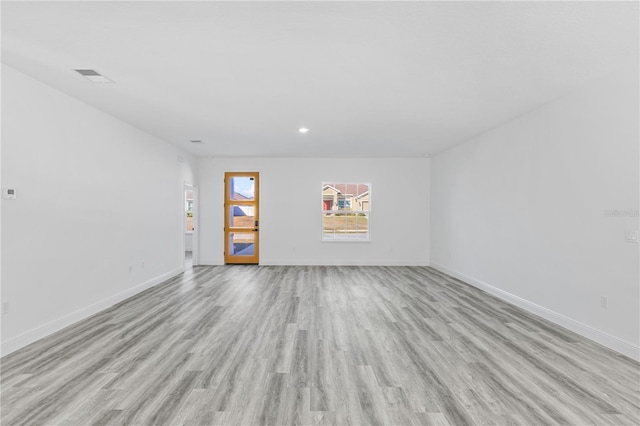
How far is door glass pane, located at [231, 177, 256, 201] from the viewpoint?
789 centimetres

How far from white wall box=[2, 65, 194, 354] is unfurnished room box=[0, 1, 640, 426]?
0.08ft

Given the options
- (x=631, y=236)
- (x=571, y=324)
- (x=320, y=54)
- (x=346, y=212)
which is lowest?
(x=571, y=324)

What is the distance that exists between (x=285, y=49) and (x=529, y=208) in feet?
12.6

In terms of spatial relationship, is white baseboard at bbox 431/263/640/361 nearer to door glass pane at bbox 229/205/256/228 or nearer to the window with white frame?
the window with white frame

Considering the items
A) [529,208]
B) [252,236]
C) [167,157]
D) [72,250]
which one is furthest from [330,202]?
[72,250]

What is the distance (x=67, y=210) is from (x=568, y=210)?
5912 mm

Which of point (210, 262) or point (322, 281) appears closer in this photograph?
point (322, 281)

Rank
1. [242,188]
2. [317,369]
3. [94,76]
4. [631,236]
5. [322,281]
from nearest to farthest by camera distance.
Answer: [317,369], [631,236], [94,76], [322,281], [242,188]

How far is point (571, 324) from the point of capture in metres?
3.46

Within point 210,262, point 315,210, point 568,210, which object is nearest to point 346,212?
point 315,210

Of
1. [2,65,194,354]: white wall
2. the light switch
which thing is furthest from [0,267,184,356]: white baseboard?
the light switch

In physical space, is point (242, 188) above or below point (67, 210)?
above

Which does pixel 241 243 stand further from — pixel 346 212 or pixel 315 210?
pixel 346 212

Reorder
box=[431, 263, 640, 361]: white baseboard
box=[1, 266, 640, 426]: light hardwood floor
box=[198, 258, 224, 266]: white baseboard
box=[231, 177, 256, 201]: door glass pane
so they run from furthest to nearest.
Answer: box=[231, 177, 256, 201]: door glass pane, box=[198, 258, 224, 266]: white baseboard, box=[431, 263, 640, 361]: white baseboard, box=[1, 266, 640, 426]: light hardwood floor
